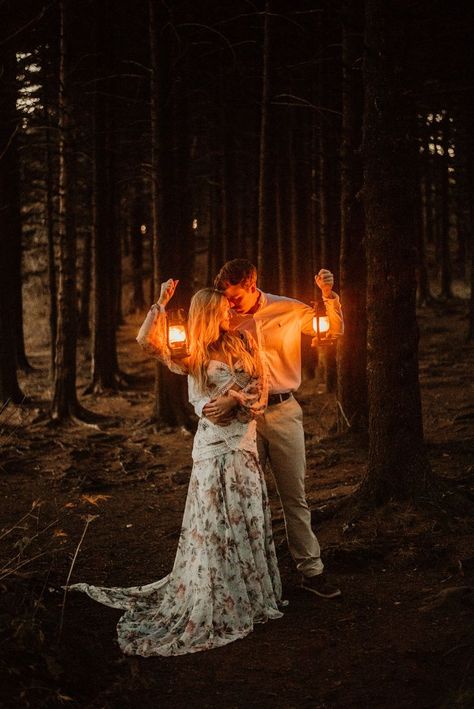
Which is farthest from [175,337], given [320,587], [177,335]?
[320,587]

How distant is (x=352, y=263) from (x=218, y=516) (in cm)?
625

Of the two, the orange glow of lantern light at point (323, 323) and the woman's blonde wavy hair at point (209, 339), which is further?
the orange glow of lantern light at point (323, 323)

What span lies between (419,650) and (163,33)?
1274 centimetres

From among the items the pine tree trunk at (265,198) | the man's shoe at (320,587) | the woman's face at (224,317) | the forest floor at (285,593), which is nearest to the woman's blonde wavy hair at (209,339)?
the woman's face at (224,317)

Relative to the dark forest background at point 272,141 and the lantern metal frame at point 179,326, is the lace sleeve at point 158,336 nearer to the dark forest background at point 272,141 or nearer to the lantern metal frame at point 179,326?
the lantern metal frame at point 179,326

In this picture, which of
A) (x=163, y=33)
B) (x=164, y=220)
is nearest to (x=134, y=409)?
(x=164, y=220)

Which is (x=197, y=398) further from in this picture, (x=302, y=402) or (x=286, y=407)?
(x=302, y=402)

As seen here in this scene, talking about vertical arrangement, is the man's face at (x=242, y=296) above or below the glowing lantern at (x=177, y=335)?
above

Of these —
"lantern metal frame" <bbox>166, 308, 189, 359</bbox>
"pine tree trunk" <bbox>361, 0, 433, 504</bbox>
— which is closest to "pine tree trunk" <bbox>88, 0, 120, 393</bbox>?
"pine tree trunk" <bbox>361, 0, 433, 504</bbox>

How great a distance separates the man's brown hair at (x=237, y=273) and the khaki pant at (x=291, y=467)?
40.9 inches

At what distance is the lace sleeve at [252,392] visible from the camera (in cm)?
570

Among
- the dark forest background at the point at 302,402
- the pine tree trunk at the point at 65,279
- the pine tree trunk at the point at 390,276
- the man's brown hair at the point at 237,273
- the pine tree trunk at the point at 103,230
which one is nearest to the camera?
the dark forest background at the point at 302,402

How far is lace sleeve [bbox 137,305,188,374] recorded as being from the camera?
5781 mm

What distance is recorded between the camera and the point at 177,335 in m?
5.62
